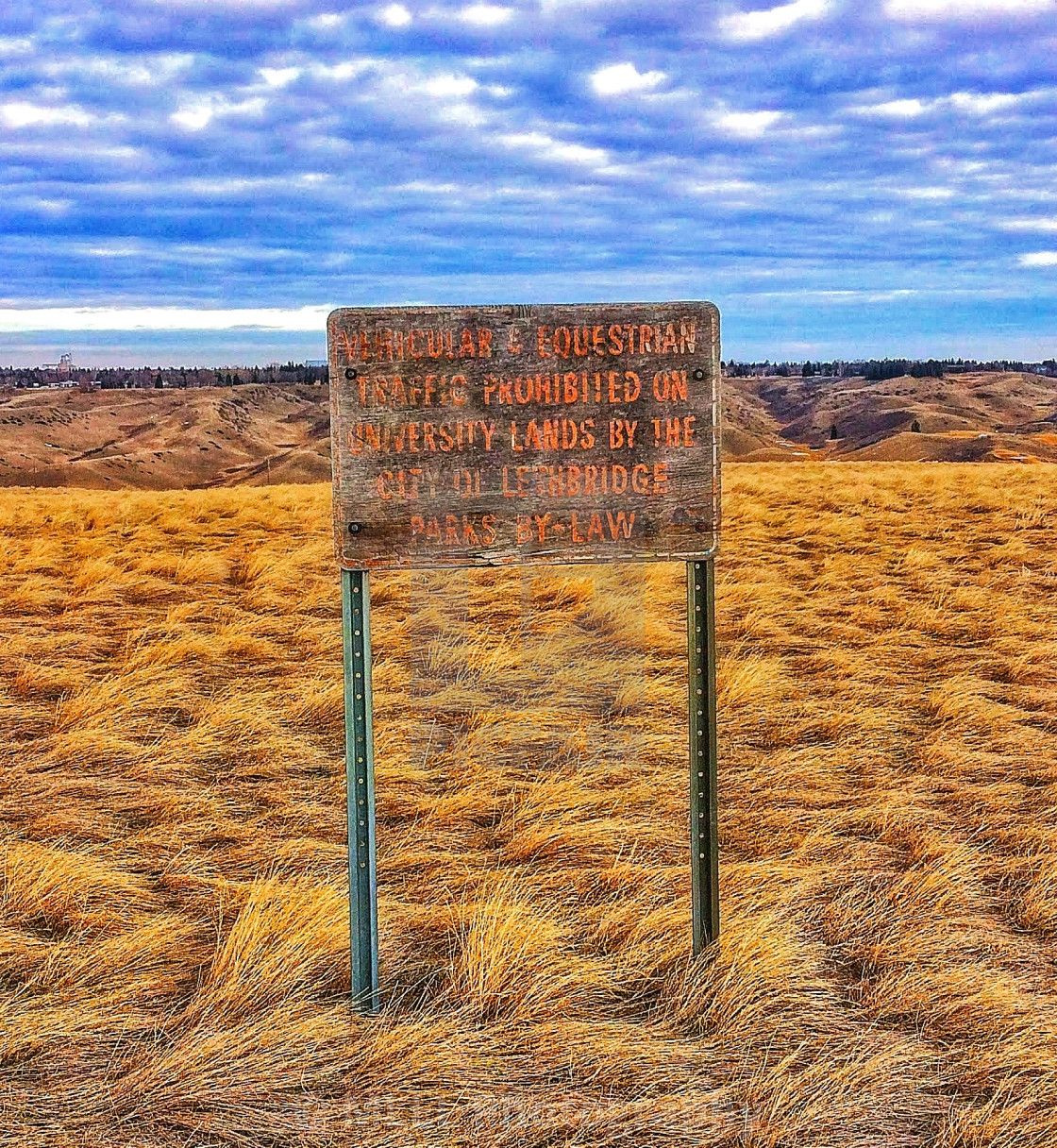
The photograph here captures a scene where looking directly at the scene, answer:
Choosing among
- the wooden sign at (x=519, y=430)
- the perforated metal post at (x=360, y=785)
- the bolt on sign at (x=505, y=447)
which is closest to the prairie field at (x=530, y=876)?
the perforated metal post at (x=360, y=785)

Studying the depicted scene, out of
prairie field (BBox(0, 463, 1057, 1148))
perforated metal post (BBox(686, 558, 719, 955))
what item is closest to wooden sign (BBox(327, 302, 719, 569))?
perforated metal post (BBox(686, 558, 719, 955))

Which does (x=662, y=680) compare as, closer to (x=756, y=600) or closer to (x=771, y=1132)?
(x=756, y=600)

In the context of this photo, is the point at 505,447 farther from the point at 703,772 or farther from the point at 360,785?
the point at 703,772

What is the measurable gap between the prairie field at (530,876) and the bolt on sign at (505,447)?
0.65 m

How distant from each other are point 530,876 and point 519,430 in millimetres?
2196

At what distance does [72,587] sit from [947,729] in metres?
8.68

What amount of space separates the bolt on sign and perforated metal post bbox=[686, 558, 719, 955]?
33cm

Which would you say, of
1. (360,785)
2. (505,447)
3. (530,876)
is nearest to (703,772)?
(530,876)

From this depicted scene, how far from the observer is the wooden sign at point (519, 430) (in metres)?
3.86

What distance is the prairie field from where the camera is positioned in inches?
137

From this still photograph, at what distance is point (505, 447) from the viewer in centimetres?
393

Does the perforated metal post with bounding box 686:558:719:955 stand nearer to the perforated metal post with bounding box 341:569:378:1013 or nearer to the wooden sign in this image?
the wooden sign

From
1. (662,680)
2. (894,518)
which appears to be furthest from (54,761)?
(894,518)

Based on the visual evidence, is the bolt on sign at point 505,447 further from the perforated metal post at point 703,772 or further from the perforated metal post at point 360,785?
the perforated metal post at point 703,772
